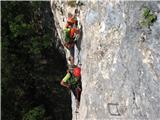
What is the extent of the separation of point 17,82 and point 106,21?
19.4 metres

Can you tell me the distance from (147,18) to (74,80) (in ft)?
21.5

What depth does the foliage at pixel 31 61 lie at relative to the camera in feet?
126

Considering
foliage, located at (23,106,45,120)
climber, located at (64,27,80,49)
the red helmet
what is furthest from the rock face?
foliage, located at (23,106,45,120)

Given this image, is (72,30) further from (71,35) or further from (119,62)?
(119,62)

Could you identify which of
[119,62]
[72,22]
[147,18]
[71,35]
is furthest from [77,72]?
[147,18]

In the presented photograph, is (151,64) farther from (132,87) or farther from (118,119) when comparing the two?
(118,119)

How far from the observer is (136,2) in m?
19.2

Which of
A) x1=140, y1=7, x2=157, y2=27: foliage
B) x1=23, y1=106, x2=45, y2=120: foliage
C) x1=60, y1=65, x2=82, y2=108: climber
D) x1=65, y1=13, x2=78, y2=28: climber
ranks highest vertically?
x1=65, y1=13, x2=78, y2=28: climber

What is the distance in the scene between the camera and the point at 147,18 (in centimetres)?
1873

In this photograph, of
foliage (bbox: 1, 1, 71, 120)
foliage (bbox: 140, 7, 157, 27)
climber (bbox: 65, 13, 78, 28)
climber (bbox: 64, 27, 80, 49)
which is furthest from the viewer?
foliage (bbox: 1, 1, 71, 120)

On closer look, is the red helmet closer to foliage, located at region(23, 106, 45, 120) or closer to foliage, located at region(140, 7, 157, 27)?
foliage, located at region(140, 7, 157, 27)

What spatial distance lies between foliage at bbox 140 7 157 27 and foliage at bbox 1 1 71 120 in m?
19.5

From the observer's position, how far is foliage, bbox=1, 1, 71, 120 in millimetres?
38375

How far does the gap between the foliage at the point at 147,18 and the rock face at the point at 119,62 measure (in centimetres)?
12
